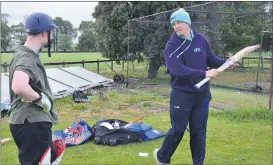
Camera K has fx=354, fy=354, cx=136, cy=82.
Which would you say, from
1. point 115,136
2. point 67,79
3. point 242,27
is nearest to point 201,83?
point 115,136

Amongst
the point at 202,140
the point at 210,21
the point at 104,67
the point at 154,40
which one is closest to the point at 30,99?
the point at 202,140

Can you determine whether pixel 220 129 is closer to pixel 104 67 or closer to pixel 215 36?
pixel 215 36

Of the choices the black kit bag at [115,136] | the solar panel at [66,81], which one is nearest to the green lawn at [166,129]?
the black kit bag at [115,136]

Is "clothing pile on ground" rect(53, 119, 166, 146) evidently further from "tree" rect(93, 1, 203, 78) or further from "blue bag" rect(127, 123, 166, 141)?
"tree" rect(93, 1, 203, 78)

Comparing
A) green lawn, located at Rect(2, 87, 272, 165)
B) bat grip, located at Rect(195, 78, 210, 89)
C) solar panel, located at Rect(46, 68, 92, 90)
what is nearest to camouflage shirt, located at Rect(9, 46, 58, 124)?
bat grip, located at Rect(195, 78, 210, 89)

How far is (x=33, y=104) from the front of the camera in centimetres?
302

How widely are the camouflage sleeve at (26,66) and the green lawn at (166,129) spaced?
2.27 meters

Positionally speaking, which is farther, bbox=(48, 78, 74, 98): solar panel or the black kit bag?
bbox=(48, 78, 74, 98): solar panel

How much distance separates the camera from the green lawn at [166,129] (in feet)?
16.6

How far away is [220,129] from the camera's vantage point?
22.2ft

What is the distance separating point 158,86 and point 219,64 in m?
10.1

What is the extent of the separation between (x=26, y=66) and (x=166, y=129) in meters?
4.35

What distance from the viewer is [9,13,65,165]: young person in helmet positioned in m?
2.97

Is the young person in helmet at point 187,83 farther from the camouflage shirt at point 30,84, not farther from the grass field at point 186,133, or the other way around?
the camouflage shirt at point 30,84
